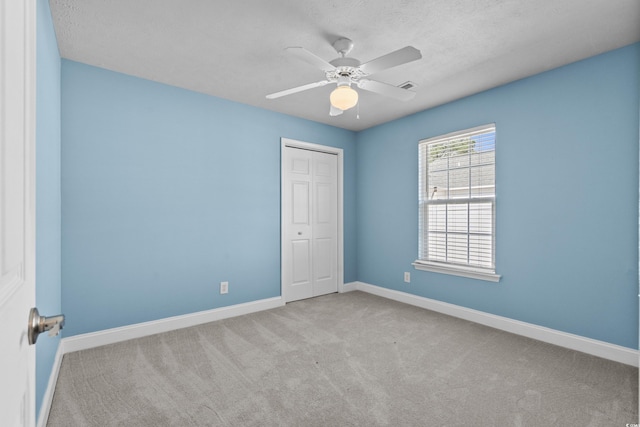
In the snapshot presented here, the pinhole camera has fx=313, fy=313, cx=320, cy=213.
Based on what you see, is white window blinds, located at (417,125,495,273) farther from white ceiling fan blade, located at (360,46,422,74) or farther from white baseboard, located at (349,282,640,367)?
white ceiling fan blade, located at (360,46,422,74)

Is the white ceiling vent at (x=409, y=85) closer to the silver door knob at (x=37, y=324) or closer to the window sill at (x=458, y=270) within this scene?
the window sill at (x=458, y=270)

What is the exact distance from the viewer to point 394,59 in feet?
6.61

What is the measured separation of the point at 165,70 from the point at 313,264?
294 cm

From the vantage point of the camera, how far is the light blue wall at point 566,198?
2.47 meters

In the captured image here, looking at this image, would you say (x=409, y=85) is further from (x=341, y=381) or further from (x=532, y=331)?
(x=341, y=381)

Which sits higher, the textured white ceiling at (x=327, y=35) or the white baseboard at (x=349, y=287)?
the textured white ceiling at (x=327, y=35)

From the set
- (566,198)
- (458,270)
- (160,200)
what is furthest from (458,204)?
(160,200)

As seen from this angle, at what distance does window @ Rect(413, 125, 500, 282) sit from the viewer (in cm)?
339

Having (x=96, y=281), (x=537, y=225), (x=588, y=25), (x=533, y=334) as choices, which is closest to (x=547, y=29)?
(x=588, y=25)

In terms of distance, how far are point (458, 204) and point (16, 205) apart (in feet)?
12.4

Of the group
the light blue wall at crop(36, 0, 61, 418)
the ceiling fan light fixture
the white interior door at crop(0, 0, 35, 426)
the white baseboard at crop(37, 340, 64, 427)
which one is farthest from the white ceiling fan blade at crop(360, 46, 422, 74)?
the white baseboard at crop(37, 340, 64, 427)

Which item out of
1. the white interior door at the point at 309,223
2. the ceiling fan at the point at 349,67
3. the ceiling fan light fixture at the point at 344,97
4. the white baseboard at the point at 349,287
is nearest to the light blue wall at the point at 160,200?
the white interior door at the point at 309,223

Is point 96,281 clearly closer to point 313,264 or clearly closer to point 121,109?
point 121,109

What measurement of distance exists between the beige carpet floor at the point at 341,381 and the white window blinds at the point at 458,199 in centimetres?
88
